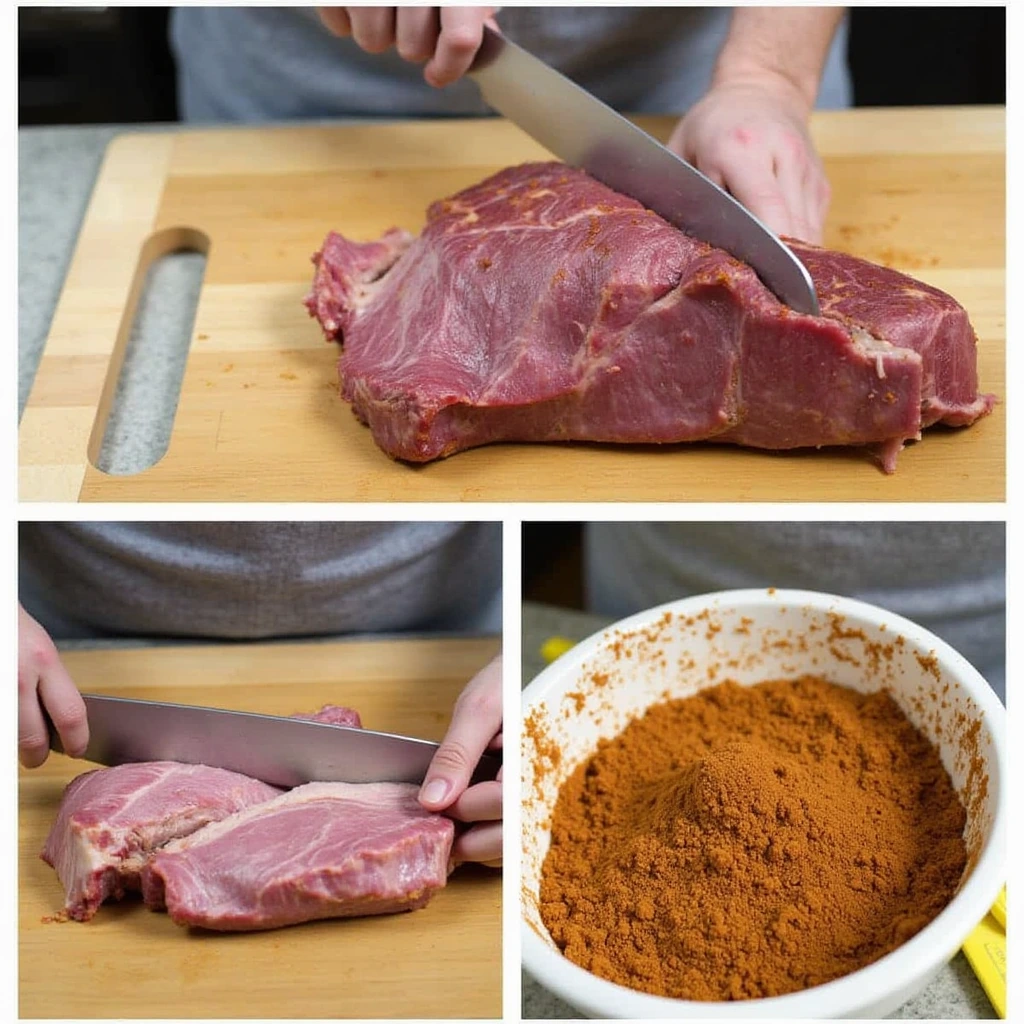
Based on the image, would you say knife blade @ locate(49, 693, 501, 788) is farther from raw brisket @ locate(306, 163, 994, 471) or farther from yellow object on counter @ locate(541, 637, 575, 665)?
raw brisket @ locate(306, 163, 994, 471)

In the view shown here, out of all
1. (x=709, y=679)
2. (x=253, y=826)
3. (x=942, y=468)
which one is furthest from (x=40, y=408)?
(x=942, y=468)

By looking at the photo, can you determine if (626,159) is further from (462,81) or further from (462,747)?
(462,747)

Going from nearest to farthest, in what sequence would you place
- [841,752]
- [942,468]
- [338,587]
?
[841,752] < [942,468] < [338,587]

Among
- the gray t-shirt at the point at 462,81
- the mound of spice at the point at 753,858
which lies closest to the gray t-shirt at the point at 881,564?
the mound of spice at the point at 753,858

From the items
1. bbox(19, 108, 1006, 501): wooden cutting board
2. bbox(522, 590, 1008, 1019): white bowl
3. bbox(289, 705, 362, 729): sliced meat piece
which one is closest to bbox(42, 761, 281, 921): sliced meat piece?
bbox(289, 705, 362, 729): sliced meat piece

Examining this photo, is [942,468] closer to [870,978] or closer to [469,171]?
[870,978]

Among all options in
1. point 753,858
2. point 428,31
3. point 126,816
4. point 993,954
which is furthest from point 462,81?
point 993,954
